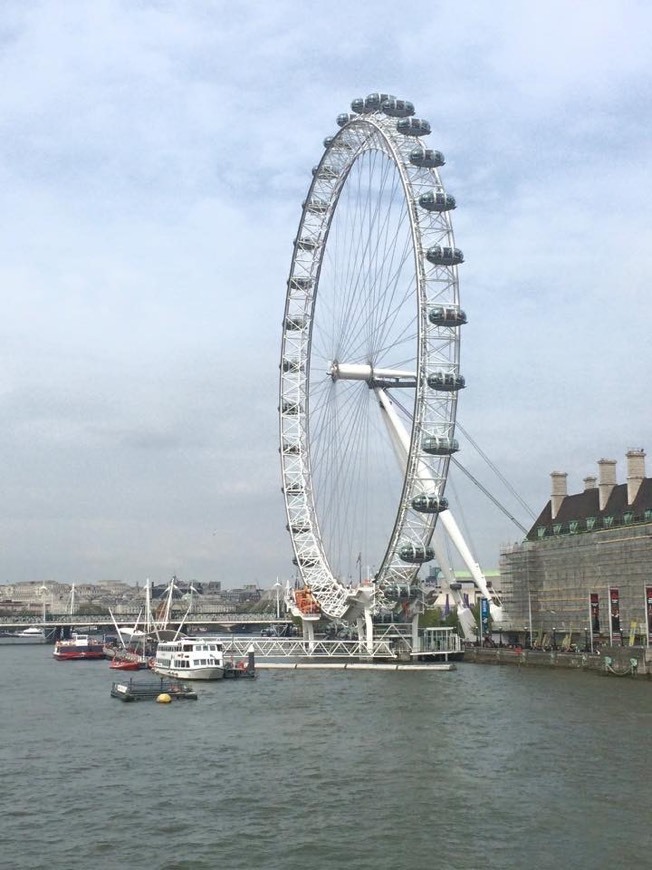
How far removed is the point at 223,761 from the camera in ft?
101

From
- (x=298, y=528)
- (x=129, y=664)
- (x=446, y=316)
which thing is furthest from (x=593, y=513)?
(x=129, y=664)

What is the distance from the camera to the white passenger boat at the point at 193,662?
5778cm

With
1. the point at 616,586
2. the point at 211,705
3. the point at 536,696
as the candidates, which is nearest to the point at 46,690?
the point at 211,705

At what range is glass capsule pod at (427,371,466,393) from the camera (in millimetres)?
60906

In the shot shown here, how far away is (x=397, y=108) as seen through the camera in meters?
61.7

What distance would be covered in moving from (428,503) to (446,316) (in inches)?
399

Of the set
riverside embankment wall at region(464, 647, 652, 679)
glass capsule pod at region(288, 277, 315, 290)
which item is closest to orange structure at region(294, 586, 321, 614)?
riverside embankment wall at region(464, 647, 652, 679)

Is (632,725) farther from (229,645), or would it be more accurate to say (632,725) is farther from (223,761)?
(229,645)

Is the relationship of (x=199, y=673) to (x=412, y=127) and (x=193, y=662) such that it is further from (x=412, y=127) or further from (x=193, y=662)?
(x=412, y=127)

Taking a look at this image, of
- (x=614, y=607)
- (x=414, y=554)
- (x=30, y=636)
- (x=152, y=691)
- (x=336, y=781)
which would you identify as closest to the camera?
(x=336, y=781)

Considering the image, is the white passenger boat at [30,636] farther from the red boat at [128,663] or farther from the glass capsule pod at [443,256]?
the glass capsule pod at [443,256]

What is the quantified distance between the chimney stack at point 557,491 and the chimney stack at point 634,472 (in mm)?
9881

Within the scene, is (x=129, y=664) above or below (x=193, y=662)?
below

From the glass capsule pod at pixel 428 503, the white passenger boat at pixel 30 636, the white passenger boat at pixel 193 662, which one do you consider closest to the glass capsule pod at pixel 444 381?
the glass capsule pod at pixel 428 503
